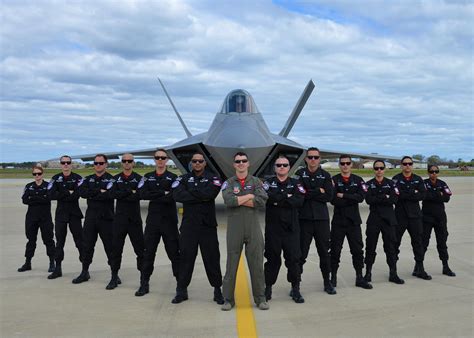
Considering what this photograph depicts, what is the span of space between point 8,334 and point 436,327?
429cm

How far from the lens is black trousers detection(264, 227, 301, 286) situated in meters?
5.19

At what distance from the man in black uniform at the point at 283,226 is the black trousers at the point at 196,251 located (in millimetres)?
646

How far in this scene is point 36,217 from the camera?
22.4 ft

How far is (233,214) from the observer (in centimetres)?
499

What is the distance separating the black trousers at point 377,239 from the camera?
19.8 ft

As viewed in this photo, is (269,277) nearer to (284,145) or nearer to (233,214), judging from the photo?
(233,214)

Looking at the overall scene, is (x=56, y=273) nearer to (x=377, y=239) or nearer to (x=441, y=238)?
(x=377, y=239)

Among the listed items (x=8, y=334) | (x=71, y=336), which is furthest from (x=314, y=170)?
(x=8, y=334)

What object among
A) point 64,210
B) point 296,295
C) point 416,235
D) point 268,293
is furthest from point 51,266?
point 416,235

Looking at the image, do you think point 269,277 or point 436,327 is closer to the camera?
point 436,327

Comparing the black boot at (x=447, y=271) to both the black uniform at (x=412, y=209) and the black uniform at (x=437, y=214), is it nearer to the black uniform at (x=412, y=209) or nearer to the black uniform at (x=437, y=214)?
the black uniform at (x=437, y=214)

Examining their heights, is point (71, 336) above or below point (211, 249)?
below

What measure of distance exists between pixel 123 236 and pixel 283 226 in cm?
225

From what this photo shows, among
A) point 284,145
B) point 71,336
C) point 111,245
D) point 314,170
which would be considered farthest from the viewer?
point 284,145
